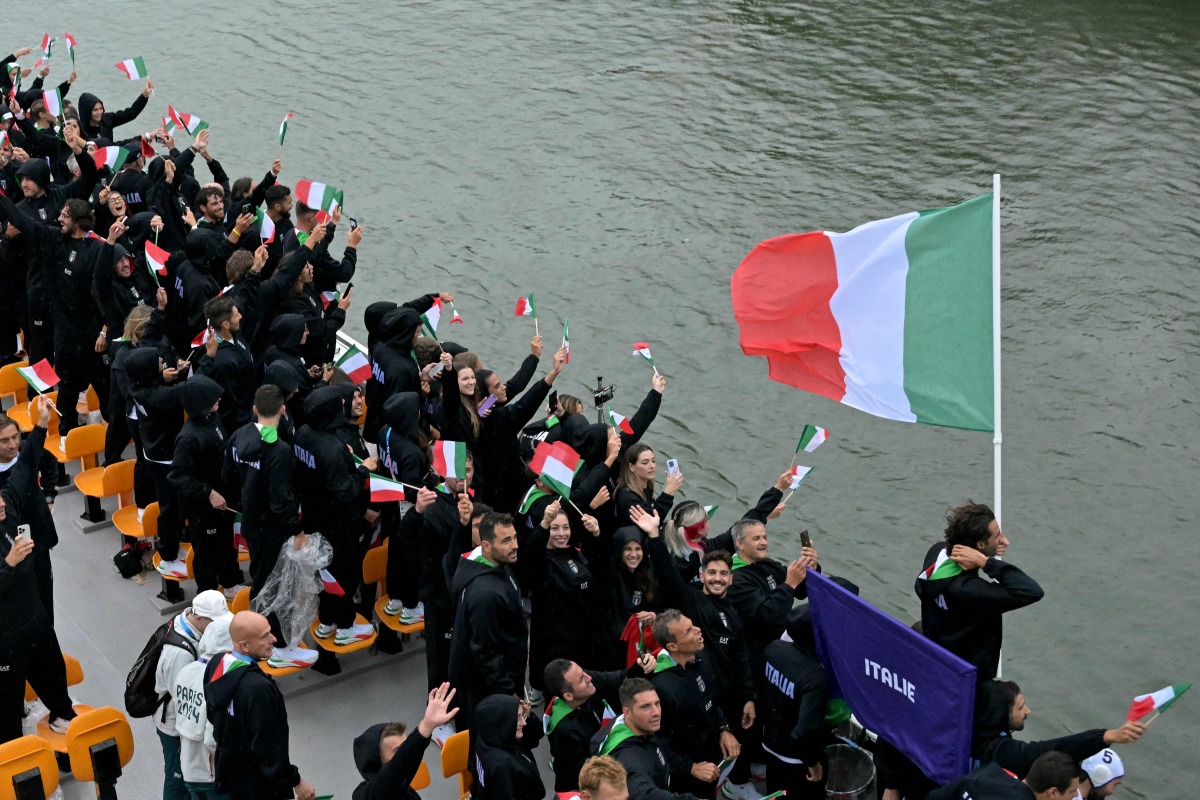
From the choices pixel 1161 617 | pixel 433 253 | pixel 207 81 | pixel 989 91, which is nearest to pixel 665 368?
pixel 433 253

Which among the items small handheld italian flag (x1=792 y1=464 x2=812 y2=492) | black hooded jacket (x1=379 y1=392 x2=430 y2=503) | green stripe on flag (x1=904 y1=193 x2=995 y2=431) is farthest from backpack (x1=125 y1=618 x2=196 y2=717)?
green stripe on flag (x1=904 y1=193 x2=995 y2=431)

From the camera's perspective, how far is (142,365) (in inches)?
354

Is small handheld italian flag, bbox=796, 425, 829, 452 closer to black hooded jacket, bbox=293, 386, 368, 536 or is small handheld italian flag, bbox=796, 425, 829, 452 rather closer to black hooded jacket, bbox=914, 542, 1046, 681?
black hooded jacket, bbox=914, 542, 1046, 681

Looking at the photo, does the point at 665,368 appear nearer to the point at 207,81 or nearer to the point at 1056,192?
the point at 1056,192

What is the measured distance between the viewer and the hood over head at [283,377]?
9.06 meters

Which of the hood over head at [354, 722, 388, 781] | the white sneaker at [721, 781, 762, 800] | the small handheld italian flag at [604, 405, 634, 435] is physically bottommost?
the white sneaker at [721, 781, 762, 800]

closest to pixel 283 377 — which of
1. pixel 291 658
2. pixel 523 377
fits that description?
pixel 523 377

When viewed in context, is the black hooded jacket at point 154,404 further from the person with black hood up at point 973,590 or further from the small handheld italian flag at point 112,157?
the person with black hood up at point 973,590

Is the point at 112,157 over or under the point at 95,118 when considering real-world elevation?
over

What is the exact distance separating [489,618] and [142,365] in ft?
10.8

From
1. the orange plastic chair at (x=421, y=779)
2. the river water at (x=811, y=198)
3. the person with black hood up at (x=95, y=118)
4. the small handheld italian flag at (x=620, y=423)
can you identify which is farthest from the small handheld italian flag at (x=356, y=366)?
the person with black hood up at (x=95, y=118)

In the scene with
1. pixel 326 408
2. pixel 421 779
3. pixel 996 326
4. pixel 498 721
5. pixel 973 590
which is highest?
pixel 996 326

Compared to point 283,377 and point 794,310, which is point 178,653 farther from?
point 794,310

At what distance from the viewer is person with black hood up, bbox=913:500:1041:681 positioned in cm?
672
